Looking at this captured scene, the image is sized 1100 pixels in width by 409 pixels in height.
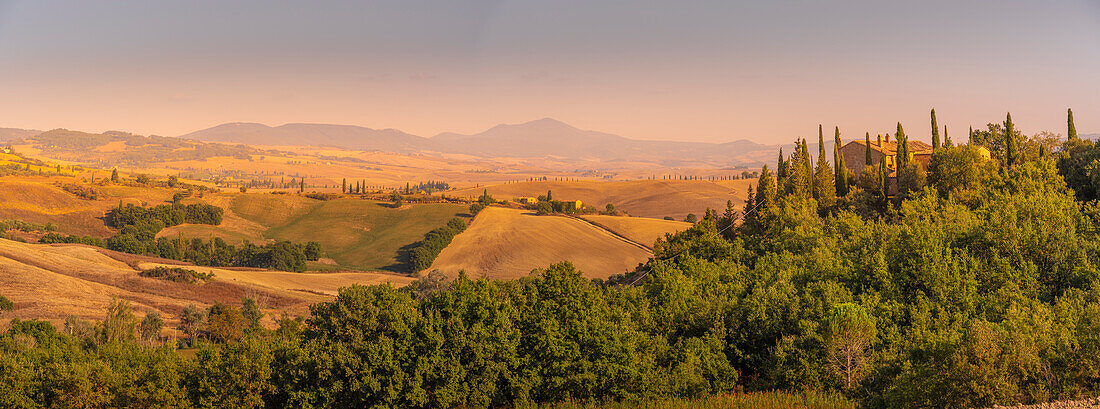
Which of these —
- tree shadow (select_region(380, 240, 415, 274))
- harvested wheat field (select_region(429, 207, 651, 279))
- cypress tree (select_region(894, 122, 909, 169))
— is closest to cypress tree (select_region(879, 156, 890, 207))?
cypress tree (select_region(894, 122, 909, 169))

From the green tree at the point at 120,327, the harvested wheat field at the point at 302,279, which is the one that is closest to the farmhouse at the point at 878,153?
the harvested wheat field at the point at 302,279

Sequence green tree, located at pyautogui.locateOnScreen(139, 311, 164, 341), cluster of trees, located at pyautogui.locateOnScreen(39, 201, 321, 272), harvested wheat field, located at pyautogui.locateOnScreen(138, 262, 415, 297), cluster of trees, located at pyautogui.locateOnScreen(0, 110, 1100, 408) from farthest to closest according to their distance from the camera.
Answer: cluster of trees, located at pyautogui.locateOnScreen(39, 201, 321, 272), harvested wheat field, located at pyautogui.locateOnScreen(138, 262, 415, 297), green tree, located at pyautogui.locateOnScreen(139, 311, 164, 341), cluster of trees, located at pyautogui.locateOnScreen(0, 110, 1100, 408)

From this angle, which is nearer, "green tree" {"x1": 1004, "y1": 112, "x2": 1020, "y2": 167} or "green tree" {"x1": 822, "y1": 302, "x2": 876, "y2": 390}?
"green tree" {"x1": 822, "y1": 302, "x2": 876, "y2": 390}

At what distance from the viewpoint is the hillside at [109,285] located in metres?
123

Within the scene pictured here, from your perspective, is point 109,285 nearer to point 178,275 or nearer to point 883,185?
point 178,275

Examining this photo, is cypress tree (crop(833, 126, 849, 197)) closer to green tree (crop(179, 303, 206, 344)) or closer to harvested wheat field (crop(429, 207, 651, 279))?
harvested wheat field (crop(429, 207, 651, 279))

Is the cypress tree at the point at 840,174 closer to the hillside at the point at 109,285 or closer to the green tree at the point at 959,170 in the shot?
the green tree at the point at 959,170

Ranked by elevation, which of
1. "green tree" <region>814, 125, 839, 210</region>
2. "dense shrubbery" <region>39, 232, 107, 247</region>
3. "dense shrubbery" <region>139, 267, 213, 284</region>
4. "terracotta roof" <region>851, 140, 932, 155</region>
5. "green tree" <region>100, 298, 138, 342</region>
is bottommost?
"green tree" <region>100, 298, 138, 342</region>

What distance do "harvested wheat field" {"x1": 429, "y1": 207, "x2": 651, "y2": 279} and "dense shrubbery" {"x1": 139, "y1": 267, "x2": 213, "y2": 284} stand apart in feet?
160

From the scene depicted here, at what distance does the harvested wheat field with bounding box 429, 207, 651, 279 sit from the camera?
16762 centimetres

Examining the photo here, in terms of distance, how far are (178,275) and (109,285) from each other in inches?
477

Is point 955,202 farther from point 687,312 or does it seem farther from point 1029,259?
point 687,312

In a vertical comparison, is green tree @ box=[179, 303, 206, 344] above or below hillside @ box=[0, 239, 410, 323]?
below

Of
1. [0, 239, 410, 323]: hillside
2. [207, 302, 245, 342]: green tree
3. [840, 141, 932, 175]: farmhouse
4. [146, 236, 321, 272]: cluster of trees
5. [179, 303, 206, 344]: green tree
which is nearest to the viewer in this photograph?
[207, 302, 245, 342]: green tree
